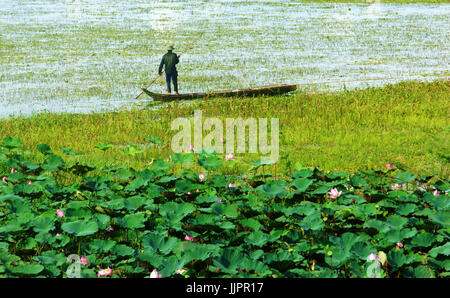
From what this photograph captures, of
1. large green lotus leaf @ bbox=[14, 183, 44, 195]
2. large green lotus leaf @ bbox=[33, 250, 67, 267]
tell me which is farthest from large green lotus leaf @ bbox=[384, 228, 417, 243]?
large green lotus leaf @ bbox=[14, 183, 44, 195]

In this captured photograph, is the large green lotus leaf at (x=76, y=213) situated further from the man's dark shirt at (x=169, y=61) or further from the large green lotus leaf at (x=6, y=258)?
the man's dark shirt at (x=169, y=61)

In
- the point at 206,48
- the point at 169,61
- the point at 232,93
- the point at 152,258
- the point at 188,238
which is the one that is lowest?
the point at 232,93

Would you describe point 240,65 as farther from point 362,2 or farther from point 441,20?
point 362,2

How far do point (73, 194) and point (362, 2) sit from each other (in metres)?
34.4

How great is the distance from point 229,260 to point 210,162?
1.72 metres

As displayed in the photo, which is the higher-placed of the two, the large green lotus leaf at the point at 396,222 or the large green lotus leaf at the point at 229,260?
the large green lotus leaf at the point at 229,260

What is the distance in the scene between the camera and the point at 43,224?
Result: 353 centimetres

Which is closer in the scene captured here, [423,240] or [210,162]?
[423,240]

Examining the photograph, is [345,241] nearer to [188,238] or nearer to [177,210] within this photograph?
[188,238]

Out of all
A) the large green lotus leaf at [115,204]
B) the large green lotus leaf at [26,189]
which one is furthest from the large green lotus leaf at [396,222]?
the large green lotus leaf at [26,189]

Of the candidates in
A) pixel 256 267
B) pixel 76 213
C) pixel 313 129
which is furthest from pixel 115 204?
pixel 313 129

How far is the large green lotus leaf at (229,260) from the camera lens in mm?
2910

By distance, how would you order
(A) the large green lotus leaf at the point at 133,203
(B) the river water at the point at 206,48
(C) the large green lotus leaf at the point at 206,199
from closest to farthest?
(A) the large green lotus leaf at the point at 133,203 < (C) the large green lotus leaf at the point at 206,199 < (B) the river water at the point at 206,48

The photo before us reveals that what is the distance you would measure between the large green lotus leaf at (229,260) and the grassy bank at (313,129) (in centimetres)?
323
